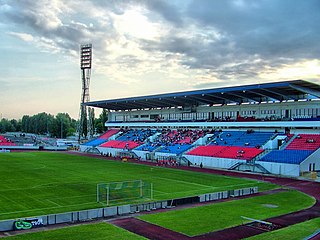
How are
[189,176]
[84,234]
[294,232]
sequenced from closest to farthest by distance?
1. [84,234]
2. [294,232]
3. [189,176]

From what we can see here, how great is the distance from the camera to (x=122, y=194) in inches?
1252

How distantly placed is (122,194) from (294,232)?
15.5 metres

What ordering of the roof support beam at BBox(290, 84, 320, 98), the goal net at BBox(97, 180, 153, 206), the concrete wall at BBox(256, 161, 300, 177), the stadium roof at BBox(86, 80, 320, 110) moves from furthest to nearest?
the stadium roof at BBox(86, 80, 320, 110) → the roof support beam at BBox(290, 84, 320, 98) → the concrete wall at BBox(256, 161, 300, 177) → the goal net at BBox(97, 180, 153, 206)

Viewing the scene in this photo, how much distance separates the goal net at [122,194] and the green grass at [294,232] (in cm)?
1197

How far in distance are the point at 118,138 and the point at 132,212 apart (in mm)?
65861

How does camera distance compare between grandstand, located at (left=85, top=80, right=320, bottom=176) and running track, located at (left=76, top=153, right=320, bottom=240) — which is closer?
running track, located at (left=76, top=153, right=320, bottom=240)

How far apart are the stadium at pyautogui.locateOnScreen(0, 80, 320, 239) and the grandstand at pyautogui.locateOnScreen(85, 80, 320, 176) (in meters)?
0.20

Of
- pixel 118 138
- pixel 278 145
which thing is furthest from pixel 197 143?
pixel 118 138

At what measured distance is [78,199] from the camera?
2997 cm

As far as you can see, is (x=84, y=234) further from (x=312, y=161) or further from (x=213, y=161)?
(x=213, y=161)

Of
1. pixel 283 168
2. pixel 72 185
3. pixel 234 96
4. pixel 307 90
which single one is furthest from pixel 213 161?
pixel 72 185

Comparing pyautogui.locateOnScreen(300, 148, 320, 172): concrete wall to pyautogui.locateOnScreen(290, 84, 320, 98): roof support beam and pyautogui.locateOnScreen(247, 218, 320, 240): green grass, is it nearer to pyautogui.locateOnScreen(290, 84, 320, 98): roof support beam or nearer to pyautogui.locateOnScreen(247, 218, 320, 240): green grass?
pyautogui.locateOnScreen(290, 84, 320, 98): roof support beam

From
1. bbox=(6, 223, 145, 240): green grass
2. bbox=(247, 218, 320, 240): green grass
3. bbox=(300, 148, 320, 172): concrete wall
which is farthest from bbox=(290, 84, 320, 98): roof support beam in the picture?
bbox=(6, 223, 145, 240): green grass

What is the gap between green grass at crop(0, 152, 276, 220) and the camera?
1075 inches
